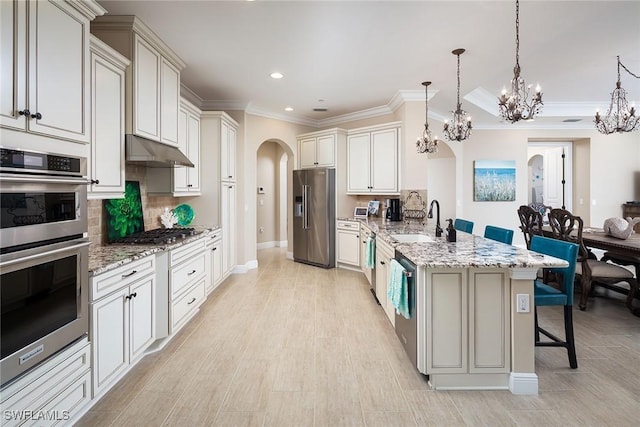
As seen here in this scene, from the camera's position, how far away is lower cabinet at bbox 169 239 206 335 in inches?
114

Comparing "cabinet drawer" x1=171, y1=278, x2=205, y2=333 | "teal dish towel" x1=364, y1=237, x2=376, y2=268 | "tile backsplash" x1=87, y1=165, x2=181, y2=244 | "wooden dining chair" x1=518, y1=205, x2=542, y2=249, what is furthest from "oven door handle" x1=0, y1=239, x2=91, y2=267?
"wooden dining chair" x1=518, y1=205, x2=542, y2=249

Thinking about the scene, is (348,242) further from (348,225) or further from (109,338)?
(109,338)

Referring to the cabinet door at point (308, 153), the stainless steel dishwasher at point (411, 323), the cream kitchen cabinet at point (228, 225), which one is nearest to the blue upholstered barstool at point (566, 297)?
the stainless steel dishwasher at point (411, 323)

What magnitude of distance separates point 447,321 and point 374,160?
147 inches

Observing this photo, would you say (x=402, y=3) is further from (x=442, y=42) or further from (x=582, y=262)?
(x=582, y=262)

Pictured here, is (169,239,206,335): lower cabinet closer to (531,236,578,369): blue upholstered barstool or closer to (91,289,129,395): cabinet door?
(91,289,129,395): cabinet door

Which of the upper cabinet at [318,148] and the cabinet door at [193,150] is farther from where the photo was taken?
the upper cabinet at [318,148]

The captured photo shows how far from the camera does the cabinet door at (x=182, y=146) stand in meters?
3.68

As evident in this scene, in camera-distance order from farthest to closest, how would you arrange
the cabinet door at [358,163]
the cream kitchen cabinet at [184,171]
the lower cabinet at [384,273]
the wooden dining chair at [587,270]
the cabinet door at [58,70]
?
the cabinet door at [358,163] → the cream kitchen cabinet at [184,171] → the wooden dining chair at [587,270] → the lower cabinet at [384,273] → the cabinet door at [58,70]

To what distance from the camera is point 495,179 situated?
671 cm

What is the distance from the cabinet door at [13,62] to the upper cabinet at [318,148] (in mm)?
4586

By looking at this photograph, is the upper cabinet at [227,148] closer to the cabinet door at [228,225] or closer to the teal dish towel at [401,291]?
the cabinet door at [228,225]

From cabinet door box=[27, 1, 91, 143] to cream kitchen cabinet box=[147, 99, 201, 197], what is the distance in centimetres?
167

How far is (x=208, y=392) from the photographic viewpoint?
2.15m
